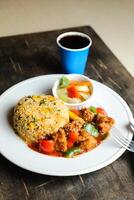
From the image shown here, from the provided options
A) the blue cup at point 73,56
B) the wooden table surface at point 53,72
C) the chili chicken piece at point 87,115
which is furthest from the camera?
the blue cup at point 73,56

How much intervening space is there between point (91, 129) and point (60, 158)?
12 cm

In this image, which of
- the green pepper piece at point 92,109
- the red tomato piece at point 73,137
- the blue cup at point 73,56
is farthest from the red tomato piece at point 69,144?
the blue cup at point 73,56

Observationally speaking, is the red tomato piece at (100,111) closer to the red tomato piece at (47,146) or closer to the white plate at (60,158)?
the white plate at (60,158)

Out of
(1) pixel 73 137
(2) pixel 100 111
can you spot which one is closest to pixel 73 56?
(2) pixel 100 111

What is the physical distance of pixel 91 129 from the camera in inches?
38.5

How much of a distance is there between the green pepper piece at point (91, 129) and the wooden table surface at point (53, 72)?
10 cm

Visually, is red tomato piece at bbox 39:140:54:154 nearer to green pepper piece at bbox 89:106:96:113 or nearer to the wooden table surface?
the wooden table surface

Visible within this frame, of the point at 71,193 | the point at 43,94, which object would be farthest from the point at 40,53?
the point at 71,193

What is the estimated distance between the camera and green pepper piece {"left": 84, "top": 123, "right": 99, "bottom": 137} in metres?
0.97

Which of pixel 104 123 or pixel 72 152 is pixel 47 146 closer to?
pixel 72 152

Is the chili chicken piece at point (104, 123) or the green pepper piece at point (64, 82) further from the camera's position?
the green pepper piece at point (64, 82)

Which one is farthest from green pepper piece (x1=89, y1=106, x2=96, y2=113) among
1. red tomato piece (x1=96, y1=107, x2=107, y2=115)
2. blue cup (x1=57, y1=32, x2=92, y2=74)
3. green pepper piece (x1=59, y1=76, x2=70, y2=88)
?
blue cup (x1=57, y1=32, x2=92, y2=74)

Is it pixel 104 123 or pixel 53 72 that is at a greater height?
pixel 104 123

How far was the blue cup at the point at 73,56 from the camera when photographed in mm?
1233
